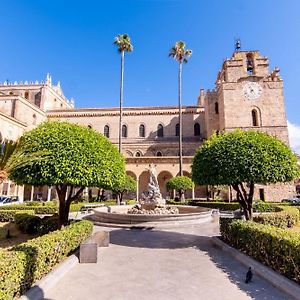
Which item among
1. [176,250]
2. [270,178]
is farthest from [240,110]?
[176,250]

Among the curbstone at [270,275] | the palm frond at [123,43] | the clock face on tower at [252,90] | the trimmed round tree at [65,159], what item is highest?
the palm frond at [123,43]

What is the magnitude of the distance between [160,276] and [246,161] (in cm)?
502

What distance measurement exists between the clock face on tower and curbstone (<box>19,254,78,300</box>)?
1409 inches

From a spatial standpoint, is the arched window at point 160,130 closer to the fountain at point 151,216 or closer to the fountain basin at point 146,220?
the fountain at point 151,216

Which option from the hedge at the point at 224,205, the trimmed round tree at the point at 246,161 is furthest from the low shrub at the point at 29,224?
the hedge at the point at 224,205

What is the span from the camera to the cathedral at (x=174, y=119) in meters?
34.3

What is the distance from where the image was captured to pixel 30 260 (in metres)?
4.55

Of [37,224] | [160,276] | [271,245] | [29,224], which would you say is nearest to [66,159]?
[160,276]

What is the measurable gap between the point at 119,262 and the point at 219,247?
154 inches

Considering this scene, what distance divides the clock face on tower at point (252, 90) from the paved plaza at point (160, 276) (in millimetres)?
32043

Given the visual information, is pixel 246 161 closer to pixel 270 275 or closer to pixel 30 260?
pixel 270 275

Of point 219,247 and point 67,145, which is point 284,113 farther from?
point 67,145

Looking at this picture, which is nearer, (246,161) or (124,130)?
(246,161)

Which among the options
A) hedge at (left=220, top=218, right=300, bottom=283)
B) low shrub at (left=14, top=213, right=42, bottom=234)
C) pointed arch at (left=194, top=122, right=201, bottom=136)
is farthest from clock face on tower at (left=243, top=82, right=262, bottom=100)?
low shrub at (left=14, top=213, right=42, bottom=234)
